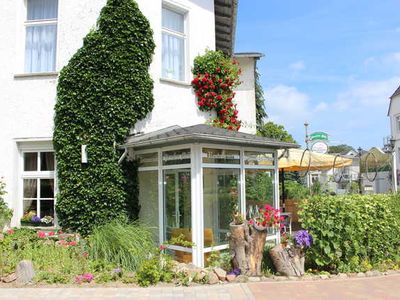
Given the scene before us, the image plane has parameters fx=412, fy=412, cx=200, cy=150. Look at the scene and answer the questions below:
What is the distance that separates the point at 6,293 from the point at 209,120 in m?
7.07

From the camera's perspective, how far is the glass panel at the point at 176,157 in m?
8.46

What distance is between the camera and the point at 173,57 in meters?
11.4

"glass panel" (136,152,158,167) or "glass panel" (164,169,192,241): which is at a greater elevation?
"glass panel" (136,152,158,167)

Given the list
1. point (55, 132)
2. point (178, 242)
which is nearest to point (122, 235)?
point (178, 242)

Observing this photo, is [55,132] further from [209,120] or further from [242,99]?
[242,99]

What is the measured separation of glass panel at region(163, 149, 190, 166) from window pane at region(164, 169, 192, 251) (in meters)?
0.19

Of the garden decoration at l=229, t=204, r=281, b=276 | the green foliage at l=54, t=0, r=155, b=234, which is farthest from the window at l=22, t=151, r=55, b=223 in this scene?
the garden decoration at l=229, t=204, r=281, b=276

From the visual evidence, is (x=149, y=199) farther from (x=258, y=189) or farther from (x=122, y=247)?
(x=258, y=189)

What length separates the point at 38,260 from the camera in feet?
24.9

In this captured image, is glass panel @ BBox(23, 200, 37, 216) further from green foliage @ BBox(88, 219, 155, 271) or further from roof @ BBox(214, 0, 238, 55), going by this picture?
roof @ BBox(214, 0, 238, 55)

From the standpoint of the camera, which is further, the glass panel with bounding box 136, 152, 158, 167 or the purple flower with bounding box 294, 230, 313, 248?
the glass panel with bounding box 136, 152, 158, 167

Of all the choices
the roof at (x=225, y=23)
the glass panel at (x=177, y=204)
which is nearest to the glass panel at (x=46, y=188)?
the glass panel at (x=177, y=204)

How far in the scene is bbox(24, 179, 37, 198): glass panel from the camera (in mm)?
10172

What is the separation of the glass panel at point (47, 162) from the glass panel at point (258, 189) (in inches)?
189
